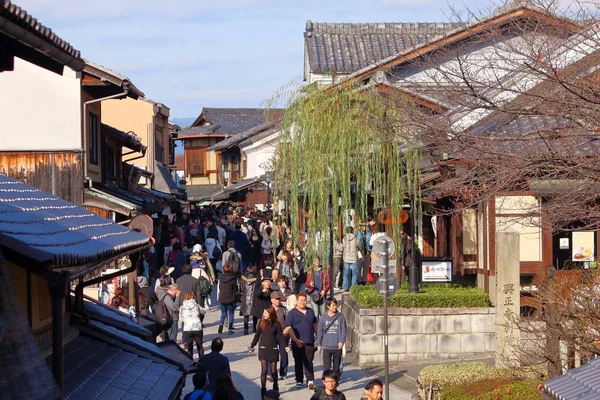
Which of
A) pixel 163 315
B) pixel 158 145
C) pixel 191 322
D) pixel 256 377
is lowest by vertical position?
pixel 256 377

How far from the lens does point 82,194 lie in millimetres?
23312

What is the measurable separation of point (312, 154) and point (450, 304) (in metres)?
5.12

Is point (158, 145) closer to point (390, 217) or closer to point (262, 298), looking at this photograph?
point (390, 217)

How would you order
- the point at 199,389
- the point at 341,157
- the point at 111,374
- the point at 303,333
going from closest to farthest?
1. the point at 111,374
2. the point at 199,389
3. the point at 303,333
4. the point at 341,157

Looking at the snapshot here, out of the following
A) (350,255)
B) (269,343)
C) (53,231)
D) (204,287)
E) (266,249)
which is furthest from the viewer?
(266,249)

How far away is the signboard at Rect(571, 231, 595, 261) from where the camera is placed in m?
19.6

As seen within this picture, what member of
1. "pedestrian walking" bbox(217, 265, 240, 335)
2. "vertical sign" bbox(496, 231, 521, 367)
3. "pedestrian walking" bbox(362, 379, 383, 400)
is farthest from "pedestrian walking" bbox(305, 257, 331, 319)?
"pedestrian walking" bbox(362, 379, 383, 400)

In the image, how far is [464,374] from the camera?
1432 centimetres

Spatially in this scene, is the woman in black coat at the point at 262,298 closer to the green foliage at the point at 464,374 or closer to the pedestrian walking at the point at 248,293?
the pedestrian walking at the point at 248,293

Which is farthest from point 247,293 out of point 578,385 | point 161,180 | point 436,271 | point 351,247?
point 161,180

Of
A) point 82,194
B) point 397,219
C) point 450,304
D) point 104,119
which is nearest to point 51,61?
point 450,304

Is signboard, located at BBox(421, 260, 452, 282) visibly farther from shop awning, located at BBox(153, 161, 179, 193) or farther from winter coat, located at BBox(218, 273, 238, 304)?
shop awning, located at BBox(153, 161, 179, 193)

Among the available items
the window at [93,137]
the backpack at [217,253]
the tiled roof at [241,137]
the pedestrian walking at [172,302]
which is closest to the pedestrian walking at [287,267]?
the pedestrian walking at [172,302]

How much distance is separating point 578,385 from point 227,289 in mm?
15141
